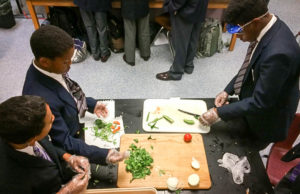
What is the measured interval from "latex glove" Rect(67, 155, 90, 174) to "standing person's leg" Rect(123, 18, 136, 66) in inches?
89.1

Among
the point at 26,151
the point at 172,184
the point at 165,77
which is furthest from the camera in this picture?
the point at 165,77

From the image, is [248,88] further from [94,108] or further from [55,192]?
[55,192]

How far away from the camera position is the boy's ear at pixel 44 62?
1.25 meters

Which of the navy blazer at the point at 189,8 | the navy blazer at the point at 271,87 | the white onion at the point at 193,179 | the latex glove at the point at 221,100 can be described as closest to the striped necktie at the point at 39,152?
the white onion at the point at 193,179

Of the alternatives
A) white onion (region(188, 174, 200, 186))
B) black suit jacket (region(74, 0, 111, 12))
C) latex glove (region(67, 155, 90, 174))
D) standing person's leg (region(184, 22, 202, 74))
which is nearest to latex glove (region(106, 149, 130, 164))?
latex glove (region(67, 155, 90, 174))

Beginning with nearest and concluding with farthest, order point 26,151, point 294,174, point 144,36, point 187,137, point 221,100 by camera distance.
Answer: point 26,151, point 294,174, point 187,137, point 221,100, point 144,36

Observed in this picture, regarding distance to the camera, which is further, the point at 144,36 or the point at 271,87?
the point at 144,36

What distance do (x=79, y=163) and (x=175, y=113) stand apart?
2.54ft

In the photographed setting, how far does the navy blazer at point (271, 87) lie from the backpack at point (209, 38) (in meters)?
2.02

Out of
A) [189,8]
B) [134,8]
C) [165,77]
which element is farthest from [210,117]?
[134,8]

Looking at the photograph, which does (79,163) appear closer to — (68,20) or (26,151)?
(26,151)

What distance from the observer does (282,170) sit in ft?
5.78

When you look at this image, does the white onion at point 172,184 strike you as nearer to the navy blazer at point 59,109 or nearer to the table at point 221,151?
the table at point 221,151

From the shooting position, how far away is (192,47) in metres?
3.15
